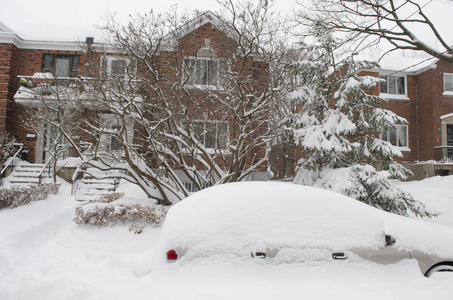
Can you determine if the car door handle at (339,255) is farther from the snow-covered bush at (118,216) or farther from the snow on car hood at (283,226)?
the snow-covered bush at (118,216)

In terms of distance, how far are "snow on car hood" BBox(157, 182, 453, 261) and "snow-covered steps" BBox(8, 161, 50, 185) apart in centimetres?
1046

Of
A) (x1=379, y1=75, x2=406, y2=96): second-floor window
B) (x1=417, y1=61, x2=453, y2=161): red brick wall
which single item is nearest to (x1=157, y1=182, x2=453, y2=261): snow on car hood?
(x1=417, y1=61, x2=453, y2=161): red brick wall

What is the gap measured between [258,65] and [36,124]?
11231 mm

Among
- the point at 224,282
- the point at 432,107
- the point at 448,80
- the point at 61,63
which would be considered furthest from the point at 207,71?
the point at 448,80

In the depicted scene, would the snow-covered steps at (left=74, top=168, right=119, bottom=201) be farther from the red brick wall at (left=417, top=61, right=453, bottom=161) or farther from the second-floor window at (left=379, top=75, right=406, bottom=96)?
the red brick wall at (left=417, top=61, right=453, bottom=161)

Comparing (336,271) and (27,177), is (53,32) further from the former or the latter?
(336,271)

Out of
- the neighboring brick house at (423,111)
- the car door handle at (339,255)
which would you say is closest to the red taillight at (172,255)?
the car door handle at (339,255)

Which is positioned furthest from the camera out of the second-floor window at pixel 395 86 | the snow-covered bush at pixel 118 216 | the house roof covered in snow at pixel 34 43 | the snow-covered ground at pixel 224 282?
the second-floor window at pixel 395 86

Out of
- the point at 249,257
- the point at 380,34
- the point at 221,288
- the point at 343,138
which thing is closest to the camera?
the point at 221,288

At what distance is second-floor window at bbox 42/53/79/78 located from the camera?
13891 millimetres

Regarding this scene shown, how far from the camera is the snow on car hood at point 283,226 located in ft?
9.12

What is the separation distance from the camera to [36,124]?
44.0 ft

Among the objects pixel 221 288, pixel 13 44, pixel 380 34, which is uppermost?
pixel 13 44

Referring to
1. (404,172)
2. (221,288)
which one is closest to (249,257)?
(221,288)
